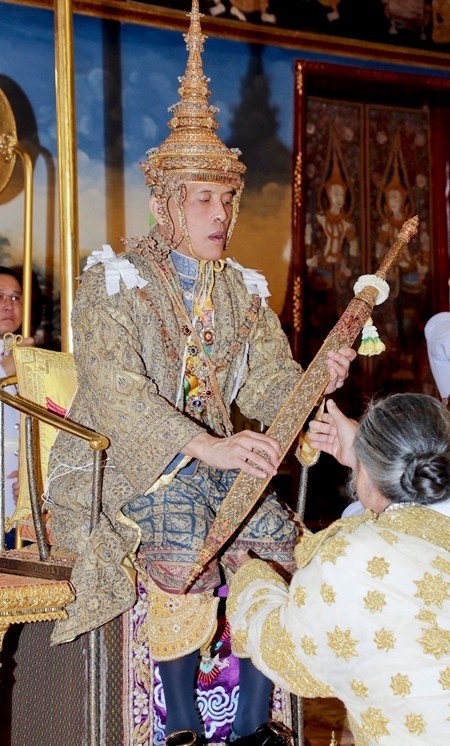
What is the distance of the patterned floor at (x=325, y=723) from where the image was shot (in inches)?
151

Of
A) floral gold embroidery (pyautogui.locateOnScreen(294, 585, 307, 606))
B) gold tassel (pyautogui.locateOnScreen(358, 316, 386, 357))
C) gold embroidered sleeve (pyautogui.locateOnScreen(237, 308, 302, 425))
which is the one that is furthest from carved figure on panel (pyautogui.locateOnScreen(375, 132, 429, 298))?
floral gold embroidery (pyautogui.locateOnScreen(294, 585, 307, 606))

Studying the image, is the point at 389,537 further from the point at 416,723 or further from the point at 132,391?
the point at 132,391

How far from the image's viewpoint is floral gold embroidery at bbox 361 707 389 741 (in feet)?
6.77

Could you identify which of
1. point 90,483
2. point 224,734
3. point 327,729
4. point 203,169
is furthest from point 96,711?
point 203,169

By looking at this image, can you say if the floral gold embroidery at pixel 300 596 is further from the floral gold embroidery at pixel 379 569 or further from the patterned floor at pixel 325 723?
the patterned floor at pixel 325 723

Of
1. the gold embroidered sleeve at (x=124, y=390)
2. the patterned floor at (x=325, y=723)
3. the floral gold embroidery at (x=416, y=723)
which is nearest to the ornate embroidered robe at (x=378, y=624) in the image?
Result: the floral gold embroidery at (x=416, y=723)

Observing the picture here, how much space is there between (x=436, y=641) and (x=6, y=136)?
3641 mm

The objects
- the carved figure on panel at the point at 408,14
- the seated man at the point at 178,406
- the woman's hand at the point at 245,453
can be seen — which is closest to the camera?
the woman's hand at the point at 245,453

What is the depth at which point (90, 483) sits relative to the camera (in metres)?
3.14

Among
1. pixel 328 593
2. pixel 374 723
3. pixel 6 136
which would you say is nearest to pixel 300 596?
pixel 328 593

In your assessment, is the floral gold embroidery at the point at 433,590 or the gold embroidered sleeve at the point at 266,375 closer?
the floral gold embroidery at the point at 433,590

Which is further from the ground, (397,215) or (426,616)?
(397,215)

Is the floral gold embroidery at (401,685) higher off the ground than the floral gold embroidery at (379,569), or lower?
lower

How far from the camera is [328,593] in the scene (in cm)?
207
